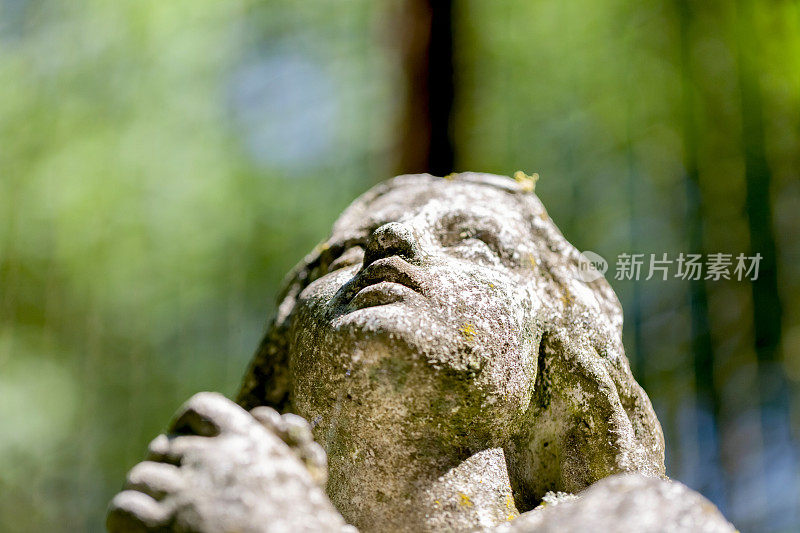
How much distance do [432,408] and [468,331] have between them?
0.63ft

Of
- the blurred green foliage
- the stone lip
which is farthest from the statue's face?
the blurred green foliage

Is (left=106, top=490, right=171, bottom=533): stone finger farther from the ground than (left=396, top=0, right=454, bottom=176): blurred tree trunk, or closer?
closer

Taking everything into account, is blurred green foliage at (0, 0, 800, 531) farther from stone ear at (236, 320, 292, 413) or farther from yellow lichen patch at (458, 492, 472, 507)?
yellow lichen patch at (458, 492, 472, 507)

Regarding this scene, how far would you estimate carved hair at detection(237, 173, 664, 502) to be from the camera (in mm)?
2145

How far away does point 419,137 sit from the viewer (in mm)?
5469

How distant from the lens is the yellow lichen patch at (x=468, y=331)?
76.3 inches

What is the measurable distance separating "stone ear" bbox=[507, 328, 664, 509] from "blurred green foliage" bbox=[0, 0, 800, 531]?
15.5 feet

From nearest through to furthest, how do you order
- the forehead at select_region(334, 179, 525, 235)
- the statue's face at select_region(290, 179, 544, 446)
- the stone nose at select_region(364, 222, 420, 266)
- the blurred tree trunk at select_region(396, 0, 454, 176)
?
the statue's face at select_region(290, 179, 544, 446) < the stone nose at select_region(364, 222, 420, 266) < the forehead at select_region(334, 179, 525, 235) < the blurred tree trunk at select_region(396, 0, 454, 176)

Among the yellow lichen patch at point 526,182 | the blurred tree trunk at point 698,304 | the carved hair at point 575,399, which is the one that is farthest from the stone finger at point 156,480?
the blurred tree trunk at point 698,304

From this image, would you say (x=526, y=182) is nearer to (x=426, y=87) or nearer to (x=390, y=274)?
(x=390, y=274)

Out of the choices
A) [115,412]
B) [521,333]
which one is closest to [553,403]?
[521,333]

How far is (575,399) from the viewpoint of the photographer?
2180mm

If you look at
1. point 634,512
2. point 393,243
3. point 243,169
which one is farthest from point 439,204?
point 243,169

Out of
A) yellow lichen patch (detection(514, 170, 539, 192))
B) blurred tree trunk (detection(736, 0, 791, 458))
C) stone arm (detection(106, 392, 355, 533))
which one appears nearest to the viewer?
stone arm (detection(106, 392, 355, 533))
